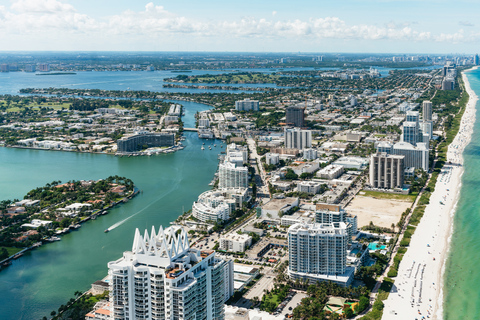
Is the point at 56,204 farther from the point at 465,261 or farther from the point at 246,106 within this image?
Result: the point at 246,106

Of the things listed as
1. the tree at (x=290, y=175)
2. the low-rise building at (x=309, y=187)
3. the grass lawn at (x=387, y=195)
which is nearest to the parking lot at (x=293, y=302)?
the low-rise building at (x=309, y=187)

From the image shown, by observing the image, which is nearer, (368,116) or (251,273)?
(251,273)

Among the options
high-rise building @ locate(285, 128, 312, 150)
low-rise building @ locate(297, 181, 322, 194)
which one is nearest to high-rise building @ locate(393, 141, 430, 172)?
low-rise building @ locate(297, 181, 322, 194)

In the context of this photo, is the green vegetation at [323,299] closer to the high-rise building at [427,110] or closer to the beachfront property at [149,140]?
the beachfront property at [149,140]

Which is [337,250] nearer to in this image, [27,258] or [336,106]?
[27,258]

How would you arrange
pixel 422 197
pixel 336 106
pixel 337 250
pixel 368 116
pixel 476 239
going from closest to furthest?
1. pixel 337 250
2. pixel 476 239
3. pixel 422 197
4. pixel 368 116
5. pixel 336 106

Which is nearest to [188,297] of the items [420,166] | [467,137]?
[420,166]

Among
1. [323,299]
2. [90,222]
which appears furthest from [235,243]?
[90,222]
